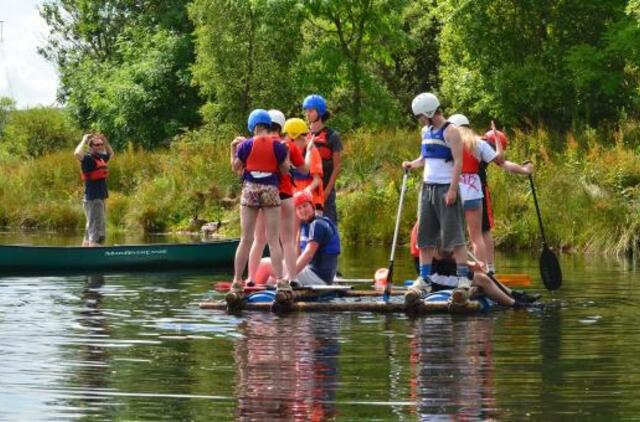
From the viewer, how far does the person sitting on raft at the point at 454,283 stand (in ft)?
48.2

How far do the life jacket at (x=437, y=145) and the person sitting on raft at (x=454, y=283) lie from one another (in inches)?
37.9

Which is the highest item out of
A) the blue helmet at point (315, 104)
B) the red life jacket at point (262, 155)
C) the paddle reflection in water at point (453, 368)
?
the blue helmet at point (315, 104)

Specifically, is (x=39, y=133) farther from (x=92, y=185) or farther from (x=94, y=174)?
(x=94, y=174)

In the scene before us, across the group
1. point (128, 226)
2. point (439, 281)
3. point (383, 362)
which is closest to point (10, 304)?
point (439, 281)

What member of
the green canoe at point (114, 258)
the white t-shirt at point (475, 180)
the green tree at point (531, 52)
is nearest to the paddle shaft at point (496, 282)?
the white t-shirt at point (475, 180)

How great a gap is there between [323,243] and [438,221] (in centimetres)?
124

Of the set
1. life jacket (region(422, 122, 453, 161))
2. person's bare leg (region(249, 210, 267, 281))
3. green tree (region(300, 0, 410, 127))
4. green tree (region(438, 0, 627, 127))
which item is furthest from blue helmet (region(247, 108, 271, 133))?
green tree (region(300, 0, 410, 127))

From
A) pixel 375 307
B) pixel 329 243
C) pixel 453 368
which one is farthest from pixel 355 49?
pixel 453 368

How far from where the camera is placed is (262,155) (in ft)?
47.5

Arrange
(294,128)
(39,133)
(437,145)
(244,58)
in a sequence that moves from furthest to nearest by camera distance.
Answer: (39,133)
(244,58)
(294,128)
(437,145)

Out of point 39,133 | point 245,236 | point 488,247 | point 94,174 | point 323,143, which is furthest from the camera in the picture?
point 39,133

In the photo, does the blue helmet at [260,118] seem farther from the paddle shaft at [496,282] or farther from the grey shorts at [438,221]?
the paddle shaft at [496,282]

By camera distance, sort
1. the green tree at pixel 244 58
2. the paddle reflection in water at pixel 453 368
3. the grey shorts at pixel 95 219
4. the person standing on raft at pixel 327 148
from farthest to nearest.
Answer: the green tree at pixel 244 58
the grey shorts at pixel 95 219
the person standing on raft at pixel 327 148
the paddle reflection in water at pixel 453 368

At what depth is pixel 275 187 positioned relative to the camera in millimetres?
14562
